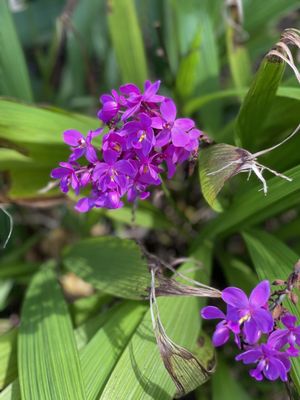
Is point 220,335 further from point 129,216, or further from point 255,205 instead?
point 129,216

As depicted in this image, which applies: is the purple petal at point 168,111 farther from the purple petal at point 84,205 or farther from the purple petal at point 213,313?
the purple petal at point 213,313

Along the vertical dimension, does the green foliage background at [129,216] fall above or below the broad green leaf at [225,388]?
above

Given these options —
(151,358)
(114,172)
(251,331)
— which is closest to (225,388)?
(151,358)

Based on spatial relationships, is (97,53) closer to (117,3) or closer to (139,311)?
(117,3)

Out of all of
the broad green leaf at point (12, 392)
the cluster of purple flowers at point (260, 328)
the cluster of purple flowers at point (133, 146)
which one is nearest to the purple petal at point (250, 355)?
the cluster of purple flowers at point (260, 328)

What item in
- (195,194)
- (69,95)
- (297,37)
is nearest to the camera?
(297,37)

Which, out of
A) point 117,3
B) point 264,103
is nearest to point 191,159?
point 264,103
